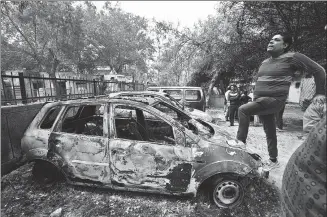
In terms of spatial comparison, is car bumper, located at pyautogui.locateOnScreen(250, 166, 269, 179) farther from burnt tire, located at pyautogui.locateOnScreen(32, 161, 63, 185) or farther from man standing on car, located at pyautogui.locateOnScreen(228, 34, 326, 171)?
burnt tire, located at pyautogui.locateOnScreen(32, 161, 63, 185)

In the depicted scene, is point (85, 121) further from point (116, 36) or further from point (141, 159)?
point (116, 36)

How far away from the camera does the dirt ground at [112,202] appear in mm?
2551

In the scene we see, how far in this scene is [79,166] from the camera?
2.72 metres

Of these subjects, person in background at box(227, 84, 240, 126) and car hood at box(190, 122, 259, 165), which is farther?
person in background at box(227, 84, 240, 126)

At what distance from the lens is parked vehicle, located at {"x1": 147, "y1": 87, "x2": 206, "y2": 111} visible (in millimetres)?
8305

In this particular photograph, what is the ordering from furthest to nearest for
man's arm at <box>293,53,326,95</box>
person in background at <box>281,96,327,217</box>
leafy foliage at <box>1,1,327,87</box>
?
1. leafy foliage at <box>1,1,327,87</box>
2. man's arm at <box>293,53,326,95</box>
3. person in background at <box>281,96,327,217</box>

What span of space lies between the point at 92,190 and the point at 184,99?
6.01 meters

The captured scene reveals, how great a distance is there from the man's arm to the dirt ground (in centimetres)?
179

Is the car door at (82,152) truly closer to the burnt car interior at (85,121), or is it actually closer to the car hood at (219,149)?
the burnt car interior at (85,121)

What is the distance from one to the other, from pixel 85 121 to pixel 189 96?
18.6 feet

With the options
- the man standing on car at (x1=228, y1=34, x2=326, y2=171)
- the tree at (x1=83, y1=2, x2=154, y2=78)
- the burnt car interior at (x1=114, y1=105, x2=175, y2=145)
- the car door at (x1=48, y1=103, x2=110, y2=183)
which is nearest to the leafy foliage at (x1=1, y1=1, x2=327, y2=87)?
the tree at (x1=83, y1=2, x2=154, y2=78)

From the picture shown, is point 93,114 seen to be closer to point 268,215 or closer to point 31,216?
point 31,216

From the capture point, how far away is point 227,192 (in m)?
2.58

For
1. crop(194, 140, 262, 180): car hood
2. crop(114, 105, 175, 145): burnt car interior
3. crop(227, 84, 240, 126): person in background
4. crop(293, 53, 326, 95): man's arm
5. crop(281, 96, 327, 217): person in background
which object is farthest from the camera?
crop(227, 84, 240, 126): person in background
